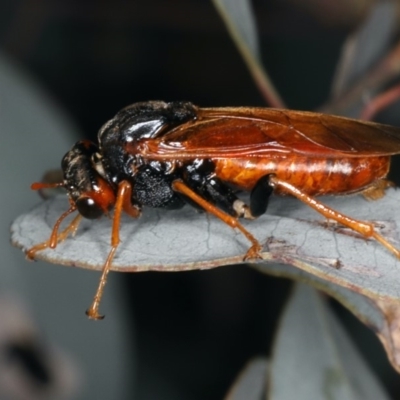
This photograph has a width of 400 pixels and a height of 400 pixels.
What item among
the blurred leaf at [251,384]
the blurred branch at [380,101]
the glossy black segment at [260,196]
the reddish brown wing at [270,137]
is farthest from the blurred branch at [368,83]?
the blurred leaf at [251,384]

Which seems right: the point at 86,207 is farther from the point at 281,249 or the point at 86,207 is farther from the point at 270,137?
the point at 281,249

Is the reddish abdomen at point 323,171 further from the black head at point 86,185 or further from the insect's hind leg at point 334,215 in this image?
the black head at point 86,185

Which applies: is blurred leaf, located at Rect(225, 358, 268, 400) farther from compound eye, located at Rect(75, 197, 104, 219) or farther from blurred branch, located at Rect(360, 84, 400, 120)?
blurred branch, located at Rect(360, 84, 400, 120)

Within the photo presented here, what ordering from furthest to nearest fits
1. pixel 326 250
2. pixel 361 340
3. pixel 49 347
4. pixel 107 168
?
pixel 361 340
pixel 49 347
pixel 107 168
pixel 326 250

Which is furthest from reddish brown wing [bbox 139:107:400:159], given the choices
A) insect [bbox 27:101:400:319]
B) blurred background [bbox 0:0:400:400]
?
blurred background [bbox 0:0:400:400]

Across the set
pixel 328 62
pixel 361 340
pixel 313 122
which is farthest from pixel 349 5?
pixel 313 122

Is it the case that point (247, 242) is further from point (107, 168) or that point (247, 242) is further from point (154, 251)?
point (107, 168)

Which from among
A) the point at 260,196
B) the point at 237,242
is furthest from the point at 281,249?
the point at 260,196
